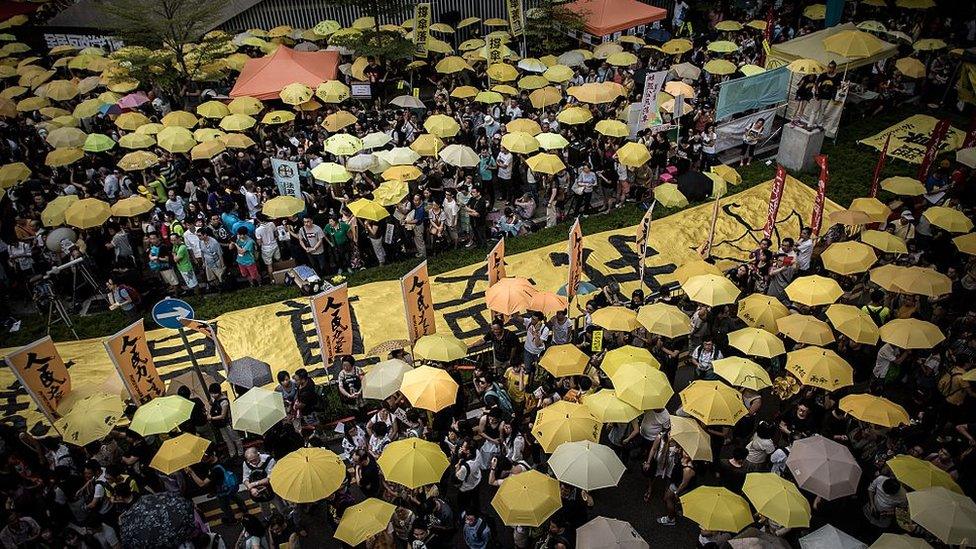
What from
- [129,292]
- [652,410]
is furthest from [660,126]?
[129,292]

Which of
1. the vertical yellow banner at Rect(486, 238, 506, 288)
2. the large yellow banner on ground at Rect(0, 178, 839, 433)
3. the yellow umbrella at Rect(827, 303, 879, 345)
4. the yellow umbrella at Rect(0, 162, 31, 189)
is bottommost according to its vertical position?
the large yellow banner on ground at Rect(0, 178, 839, 433)

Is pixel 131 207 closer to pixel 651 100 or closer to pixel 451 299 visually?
pixel 451 299

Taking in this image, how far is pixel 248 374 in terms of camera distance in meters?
11.1

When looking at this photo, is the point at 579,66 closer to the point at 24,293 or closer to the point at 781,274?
the point at 781,274

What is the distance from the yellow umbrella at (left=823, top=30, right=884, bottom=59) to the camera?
1753 cm

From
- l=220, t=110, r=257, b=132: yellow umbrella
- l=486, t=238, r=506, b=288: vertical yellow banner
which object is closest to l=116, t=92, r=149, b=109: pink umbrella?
l=220, t=110, r=257, b=132: yellow umbrella

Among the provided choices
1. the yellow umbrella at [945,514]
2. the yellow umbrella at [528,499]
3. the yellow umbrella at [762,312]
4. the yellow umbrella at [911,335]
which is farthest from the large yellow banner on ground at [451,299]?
the yellow umbrella at [945,514]

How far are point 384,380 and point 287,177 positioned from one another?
675cm

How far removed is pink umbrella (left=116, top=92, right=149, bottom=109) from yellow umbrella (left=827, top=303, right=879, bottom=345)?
19.0 metres

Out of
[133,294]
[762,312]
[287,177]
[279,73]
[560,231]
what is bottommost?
[560,231]

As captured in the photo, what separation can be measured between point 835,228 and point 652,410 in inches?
279

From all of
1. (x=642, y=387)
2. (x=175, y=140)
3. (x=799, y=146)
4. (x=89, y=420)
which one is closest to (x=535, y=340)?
(x=642, y=387)

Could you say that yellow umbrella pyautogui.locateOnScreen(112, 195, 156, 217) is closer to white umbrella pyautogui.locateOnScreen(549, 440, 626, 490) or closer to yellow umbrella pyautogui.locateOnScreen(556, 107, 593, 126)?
yellow umbrella pyautogui.locateOnScreen(556, 107, 593, 126)

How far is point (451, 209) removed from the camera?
15.0 metres
